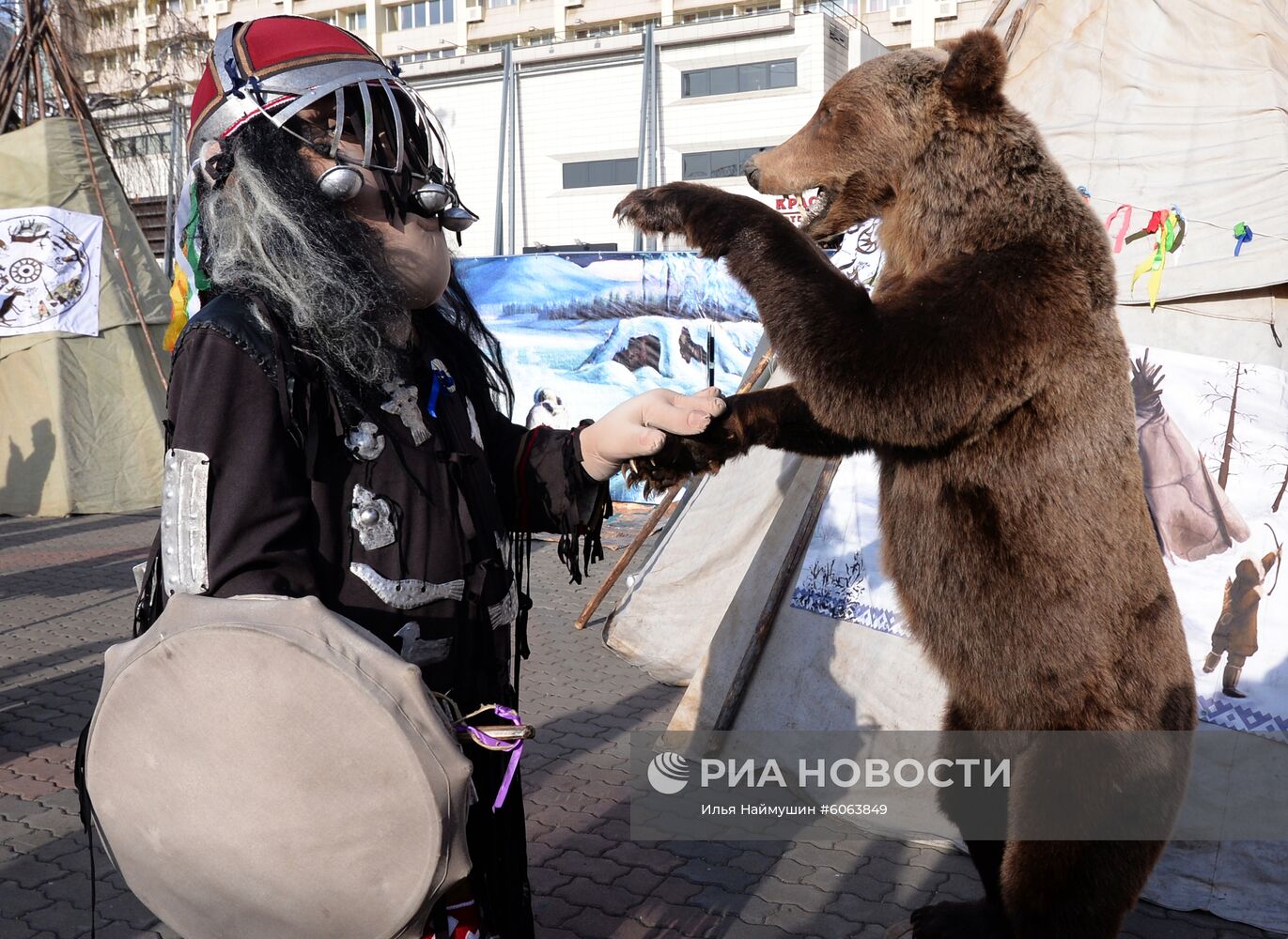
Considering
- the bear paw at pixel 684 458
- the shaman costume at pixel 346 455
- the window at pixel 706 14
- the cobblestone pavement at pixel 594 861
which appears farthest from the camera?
the window at pixel 706 14

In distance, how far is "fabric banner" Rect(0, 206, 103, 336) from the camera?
34.7ft

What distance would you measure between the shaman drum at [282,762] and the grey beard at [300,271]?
1.60ft

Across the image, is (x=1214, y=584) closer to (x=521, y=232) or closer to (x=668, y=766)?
(x=668, y=766)

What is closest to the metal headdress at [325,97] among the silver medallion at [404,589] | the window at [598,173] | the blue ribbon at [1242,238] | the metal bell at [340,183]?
the metal bell at [340,183]

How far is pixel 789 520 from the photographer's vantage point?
15.9 ft

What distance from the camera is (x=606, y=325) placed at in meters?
10.4

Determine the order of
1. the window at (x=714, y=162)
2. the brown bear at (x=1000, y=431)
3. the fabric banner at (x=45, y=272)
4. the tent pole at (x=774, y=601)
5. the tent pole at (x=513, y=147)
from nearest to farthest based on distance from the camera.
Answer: the brown bear at (x=1000, y=431), the tent pole at (x=774, y=601), the fabric banner at (x=45, y=272), the window at (x=714, y=162), the tent pole at (x=513, y=147)

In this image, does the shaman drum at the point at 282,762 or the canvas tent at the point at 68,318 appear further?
the canvas tent at the point at 68,318

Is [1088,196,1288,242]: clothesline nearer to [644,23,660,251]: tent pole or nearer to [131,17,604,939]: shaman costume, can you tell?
[131,17,604,939]: shaman costume

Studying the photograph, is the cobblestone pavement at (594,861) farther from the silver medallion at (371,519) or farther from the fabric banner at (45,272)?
the fabric banner at (45,272)

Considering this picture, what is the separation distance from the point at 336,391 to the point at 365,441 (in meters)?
0.10

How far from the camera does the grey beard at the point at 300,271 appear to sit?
1713mm

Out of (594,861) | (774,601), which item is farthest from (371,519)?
(774,601)

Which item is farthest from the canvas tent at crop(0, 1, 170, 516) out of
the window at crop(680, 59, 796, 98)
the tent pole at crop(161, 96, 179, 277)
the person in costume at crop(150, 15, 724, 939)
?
the window at crop(680, 59, 796, 98)
